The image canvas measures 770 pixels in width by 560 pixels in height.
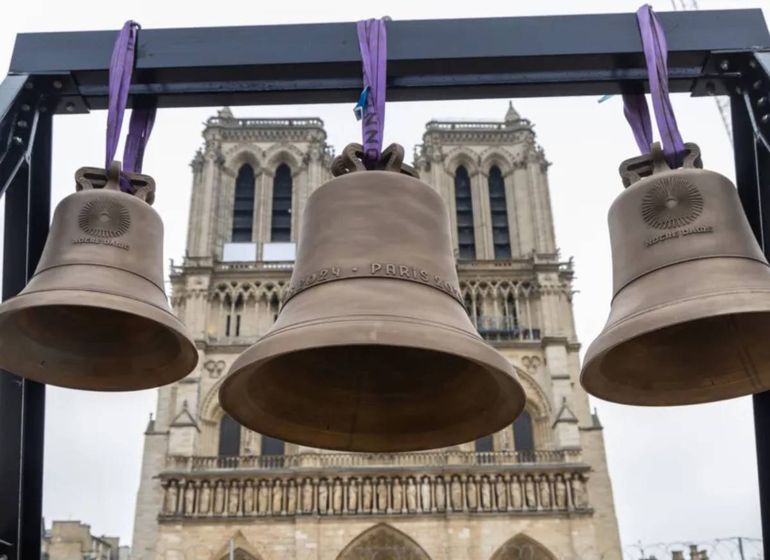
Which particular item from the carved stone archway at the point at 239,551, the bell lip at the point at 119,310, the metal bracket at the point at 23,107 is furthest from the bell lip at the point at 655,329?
the carved stone archway at the point at 239,551

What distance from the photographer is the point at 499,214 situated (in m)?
35.7

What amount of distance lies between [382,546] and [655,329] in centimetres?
2644

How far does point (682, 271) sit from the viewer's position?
2.92 m

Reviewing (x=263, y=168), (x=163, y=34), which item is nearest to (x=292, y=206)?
(x=263, y=168)

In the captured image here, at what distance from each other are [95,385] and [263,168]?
33.2 m

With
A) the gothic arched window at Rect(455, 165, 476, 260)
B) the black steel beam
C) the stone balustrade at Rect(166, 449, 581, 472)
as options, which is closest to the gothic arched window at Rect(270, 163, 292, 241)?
the gothic arched window at Rect(455, 165, 476, 260)

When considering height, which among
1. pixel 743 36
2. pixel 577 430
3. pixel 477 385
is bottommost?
pixel 477 385

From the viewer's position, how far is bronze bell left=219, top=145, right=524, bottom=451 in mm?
2691

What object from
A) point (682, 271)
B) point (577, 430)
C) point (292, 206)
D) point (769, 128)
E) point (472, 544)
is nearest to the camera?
point (682, 271)

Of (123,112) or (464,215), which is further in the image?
(464,215)

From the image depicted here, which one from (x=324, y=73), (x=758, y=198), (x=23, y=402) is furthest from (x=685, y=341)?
(x=23, y=402)

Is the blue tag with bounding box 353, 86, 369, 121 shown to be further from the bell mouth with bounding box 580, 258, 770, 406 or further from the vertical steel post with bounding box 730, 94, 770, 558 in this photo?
the vertical steel post with bounding box 730, 94, 770, 558

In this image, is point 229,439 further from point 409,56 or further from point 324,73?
point 409,56

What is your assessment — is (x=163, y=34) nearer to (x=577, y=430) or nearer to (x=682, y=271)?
(x=682, y=271)
